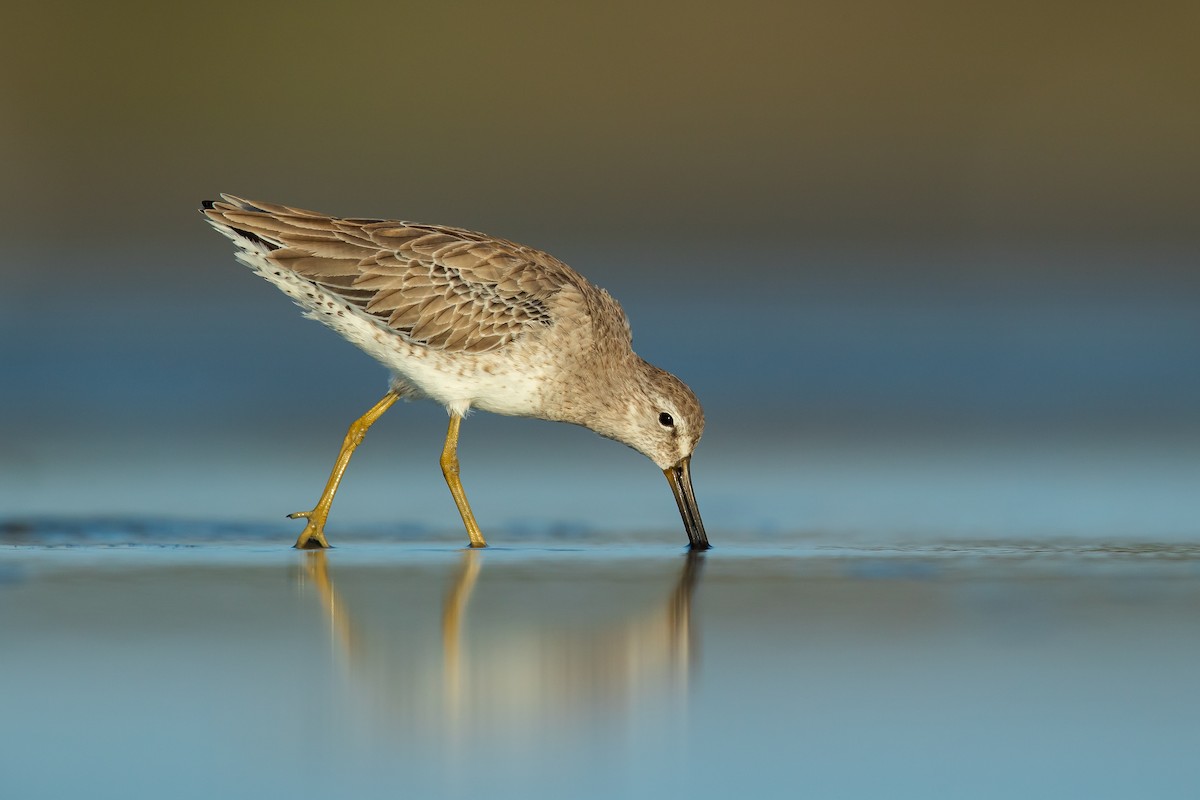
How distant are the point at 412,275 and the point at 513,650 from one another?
350cm

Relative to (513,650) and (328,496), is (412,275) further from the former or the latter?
(513,650)

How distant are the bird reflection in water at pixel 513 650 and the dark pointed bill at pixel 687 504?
3.63ft

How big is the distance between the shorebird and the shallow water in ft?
4.73

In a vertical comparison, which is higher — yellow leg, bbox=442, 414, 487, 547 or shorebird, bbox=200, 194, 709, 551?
shorebird, bbox=200, 194, 709, 551

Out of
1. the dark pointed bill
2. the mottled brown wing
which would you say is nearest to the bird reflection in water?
the dark pointed bill

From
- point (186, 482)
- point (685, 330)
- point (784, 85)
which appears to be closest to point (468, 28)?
point (784, 85)

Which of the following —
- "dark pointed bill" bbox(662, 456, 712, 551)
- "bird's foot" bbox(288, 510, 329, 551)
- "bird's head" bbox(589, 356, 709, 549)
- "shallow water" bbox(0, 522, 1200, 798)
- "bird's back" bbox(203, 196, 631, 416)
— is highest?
"bird's back" bbox(203, 196, 631, 416)

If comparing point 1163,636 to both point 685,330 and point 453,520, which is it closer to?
point 453,520

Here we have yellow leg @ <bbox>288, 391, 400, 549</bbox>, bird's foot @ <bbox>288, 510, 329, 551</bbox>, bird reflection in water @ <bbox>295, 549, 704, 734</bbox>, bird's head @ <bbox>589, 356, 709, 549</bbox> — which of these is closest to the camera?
bird reflection in water @ <bbox>295, 549, 704, 734</bbox>

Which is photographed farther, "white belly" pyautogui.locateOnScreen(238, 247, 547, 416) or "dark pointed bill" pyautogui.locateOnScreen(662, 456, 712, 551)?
"white belly" pyautogui.locateOnScreen(238, 247, 547, 416)

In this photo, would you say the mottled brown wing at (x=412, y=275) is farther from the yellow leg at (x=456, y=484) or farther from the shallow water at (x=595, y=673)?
the shallow water at (x=595, y=673)

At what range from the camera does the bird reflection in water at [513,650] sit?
13.7 ft

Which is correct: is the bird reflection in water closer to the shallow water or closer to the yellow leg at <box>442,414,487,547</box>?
the shallow water

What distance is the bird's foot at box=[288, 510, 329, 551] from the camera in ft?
22.5
